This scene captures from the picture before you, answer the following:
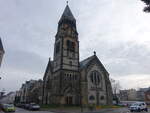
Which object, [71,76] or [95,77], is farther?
[95,77]

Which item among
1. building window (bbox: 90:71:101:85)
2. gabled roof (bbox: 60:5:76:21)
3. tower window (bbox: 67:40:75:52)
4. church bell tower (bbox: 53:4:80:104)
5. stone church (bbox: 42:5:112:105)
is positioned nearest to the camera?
church bell tower (bbox: 53:4:80:104)

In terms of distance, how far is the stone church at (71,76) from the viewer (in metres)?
41.8

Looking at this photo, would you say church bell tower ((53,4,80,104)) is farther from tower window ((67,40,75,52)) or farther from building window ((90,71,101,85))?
building window ((90,71,101,85))

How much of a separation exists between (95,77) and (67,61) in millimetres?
10286

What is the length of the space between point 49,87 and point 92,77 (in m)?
14.3

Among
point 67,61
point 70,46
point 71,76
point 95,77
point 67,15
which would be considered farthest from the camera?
point 67,15

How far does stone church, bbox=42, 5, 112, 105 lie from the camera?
1647 inches

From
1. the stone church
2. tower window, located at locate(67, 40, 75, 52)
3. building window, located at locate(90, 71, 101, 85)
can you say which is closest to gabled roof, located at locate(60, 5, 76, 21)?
the stone church

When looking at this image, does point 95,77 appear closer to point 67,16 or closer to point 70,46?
point 70,46

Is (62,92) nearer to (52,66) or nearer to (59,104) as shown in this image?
(59,104)

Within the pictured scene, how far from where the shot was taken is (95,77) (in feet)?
154

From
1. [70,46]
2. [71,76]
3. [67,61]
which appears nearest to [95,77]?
[71,76]

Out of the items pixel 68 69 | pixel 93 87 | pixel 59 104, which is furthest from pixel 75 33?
pixel 59 104

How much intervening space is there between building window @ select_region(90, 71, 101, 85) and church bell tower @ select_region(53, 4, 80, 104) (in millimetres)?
4501
